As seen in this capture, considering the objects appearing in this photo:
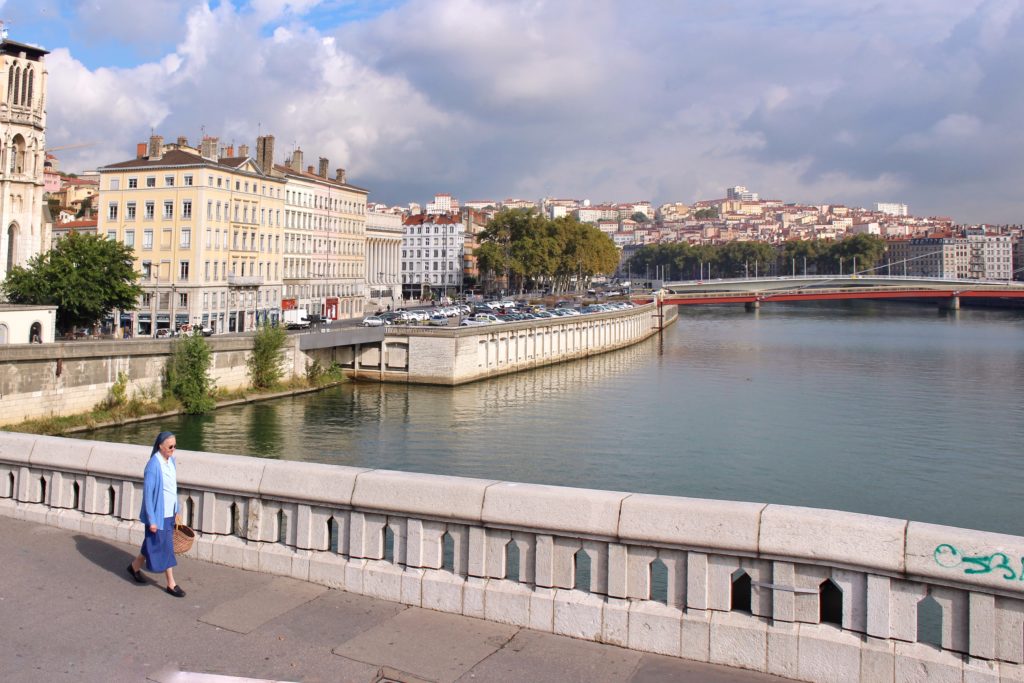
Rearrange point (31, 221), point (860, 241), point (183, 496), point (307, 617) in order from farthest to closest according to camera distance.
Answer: point (860, 241) → point (31, 221) → point (183, 496) → point (307, 617)

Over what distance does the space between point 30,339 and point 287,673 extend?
124 feet

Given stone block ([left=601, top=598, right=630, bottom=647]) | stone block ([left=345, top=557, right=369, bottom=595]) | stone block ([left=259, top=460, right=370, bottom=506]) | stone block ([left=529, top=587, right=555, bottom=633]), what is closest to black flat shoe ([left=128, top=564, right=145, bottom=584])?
stone block ([left=259, top=460, right=370, bottom=506])

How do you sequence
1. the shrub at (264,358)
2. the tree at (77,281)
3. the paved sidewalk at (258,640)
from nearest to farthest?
the paved sidewalk at (258,640)
the tree at (77,281)
the shrub at (264,358)

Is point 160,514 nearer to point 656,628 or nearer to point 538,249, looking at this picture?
point 656,628

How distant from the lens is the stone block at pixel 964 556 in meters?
5.12

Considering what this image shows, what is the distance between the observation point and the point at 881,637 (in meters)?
5.46

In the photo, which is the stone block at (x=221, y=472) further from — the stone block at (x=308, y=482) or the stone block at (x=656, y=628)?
the stone block at (x=656, y=628)

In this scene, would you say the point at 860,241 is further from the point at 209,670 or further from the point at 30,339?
the point at 209,670

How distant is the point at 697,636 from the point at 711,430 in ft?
106

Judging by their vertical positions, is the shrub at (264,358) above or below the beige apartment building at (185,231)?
below

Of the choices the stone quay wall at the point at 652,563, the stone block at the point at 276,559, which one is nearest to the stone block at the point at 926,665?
the stone quay wall at the point at 652,563

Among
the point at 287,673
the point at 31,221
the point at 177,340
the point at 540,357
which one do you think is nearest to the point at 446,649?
the point at 287,673

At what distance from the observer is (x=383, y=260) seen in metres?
103

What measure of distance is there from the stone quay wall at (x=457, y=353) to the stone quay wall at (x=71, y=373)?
13706 mm
